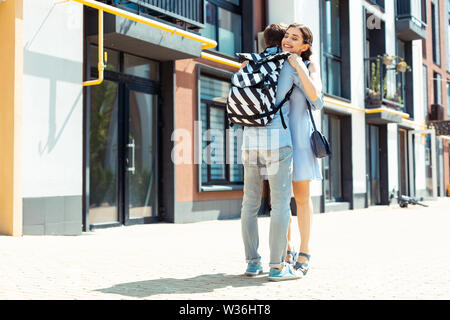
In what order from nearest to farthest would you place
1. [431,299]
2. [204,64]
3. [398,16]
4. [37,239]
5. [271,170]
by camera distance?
[431,299] < [271,170] < [37,239] < [204,64] < [398,16]

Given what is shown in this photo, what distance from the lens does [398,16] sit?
749 inches

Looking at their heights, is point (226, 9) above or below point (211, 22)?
above

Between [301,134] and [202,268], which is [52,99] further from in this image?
[301,134]

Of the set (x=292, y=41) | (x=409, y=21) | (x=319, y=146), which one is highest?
(x=409, y=21)

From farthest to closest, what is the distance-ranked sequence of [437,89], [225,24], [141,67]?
[437,89]
[225,24]
[141,67]

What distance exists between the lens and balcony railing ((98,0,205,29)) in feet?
28.3

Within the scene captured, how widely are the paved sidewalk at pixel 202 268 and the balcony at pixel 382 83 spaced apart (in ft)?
29.8

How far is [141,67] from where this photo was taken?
9672 mm

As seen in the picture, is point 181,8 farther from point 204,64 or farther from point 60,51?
point 60,51

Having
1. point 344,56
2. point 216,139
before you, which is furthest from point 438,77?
point 216,139

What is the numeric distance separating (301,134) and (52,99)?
441 centimetres

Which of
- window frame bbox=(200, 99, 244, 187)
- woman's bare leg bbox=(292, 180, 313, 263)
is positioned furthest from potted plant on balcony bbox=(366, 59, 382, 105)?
woman's bare leg bbox=(292, 180, 313, 263)

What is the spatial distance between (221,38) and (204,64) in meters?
1.27

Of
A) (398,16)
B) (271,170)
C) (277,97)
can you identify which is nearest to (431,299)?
(271,170)
